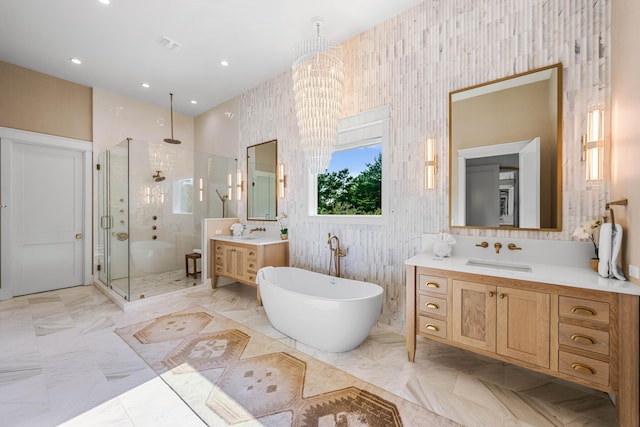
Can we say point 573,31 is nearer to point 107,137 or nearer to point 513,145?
point 513,145

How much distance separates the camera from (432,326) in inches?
81.2

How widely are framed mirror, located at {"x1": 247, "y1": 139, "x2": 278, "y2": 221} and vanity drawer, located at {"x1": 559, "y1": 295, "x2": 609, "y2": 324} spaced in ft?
11.0

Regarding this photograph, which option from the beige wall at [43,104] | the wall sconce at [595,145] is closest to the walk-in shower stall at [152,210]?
the beige wall at [43,104]

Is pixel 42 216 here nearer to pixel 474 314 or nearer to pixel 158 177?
pixel 158 177

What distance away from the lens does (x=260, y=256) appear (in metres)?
3.52

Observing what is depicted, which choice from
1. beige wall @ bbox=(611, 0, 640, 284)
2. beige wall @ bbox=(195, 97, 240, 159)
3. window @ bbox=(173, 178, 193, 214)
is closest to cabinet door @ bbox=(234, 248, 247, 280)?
window @ bbox=(173, 178, 193, 214)

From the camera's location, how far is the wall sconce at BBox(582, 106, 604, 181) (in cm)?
176

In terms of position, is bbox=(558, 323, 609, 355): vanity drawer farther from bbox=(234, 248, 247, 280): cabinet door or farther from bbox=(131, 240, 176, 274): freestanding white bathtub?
bbox=(131, 240, 176, 274): freestanding white bathtub

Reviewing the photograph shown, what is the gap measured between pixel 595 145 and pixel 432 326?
170 cm

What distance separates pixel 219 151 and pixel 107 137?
6.01ft

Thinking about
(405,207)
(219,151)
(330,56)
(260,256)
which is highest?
(330,56)

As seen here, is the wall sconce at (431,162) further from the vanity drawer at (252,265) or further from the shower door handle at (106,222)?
the shower door handle at (106,222)

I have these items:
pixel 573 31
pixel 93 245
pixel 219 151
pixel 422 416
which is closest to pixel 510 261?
pixel 422 416

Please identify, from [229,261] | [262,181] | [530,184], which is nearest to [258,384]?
[229,261]
